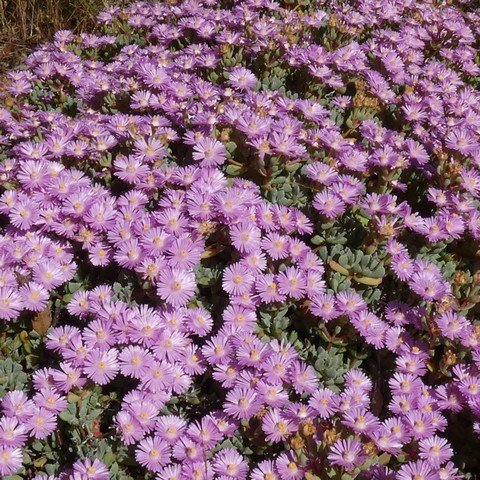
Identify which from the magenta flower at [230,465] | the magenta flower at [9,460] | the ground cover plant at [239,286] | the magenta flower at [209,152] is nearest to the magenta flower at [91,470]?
the ground cover plant at [239,286]

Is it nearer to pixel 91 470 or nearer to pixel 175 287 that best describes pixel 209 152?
pixel 175 287

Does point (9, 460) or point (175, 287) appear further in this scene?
point (175, 287)

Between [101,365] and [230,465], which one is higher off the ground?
[101,365]

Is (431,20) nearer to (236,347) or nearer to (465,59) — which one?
(465,59)

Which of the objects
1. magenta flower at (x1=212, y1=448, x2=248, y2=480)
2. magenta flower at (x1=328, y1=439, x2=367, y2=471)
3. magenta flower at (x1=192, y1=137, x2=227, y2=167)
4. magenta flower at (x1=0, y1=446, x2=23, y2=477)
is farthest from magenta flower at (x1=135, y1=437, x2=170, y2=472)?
magenta flower at (x1=192, y1=137, x2=227, y2=167)

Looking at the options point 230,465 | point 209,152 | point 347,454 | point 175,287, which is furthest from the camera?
point 209,152

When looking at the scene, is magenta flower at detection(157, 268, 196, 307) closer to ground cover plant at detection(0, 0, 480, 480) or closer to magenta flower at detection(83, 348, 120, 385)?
ground cover plant at detection(0, 0, 480, 480)

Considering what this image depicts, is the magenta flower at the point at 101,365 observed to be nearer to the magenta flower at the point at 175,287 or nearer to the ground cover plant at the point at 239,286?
the ground cover plant at the point at 239,286

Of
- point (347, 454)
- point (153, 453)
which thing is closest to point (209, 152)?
point (153, 453)

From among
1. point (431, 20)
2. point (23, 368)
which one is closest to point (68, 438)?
point (23, 368)
